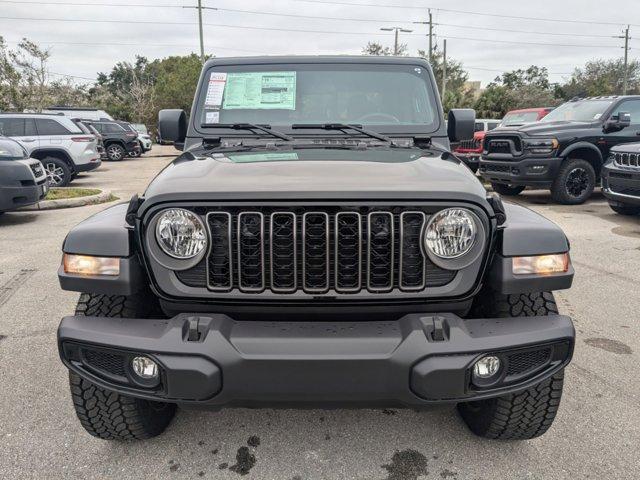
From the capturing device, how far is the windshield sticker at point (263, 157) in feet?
7.97

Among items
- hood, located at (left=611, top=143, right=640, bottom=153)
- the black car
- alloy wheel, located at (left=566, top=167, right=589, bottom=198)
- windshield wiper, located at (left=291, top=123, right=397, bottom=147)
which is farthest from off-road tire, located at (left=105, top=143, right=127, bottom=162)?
windshield wiper, located at (left=291, top=123, right=397, bottom=147)

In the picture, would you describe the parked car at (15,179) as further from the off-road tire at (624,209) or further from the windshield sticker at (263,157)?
the off-road tire at (624,209)

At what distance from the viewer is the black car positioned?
30.1ft

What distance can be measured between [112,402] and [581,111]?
33.5ft

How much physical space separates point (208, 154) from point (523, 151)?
783 cm

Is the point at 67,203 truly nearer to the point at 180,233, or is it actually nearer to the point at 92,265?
the point at 92,265

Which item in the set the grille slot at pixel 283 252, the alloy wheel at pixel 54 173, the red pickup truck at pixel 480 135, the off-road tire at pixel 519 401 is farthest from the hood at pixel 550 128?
the alloy wheel at pixel 54 173

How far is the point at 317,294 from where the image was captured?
2041 millimetres

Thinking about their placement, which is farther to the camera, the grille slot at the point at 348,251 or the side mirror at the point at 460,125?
the side mirror at the point at 460,125

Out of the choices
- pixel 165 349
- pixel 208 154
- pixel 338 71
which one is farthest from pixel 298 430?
pixel 338 71

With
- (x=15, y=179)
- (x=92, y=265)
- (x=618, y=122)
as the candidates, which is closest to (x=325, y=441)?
(x=92, y=265)

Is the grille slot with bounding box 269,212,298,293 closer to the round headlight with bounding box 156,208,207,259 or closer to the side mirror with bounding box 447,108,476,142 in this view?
the round headlight with bounding box 156,208,207,259

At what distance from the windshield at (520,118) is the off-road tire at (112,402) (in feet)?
42.0

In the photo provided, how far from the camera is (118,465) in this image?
2.35m
